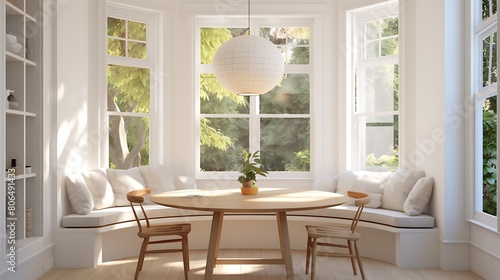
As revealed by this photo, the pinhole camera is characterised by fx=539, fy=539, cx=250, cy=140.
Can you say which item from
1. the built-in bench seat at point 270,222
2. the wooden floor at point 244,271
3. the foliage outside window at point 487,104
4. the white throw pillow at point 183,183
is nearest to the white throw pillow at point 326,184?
the built-in bench seat at point 270,222

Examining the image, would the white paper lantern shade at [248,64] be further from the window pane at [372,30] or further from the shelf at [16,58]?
the window pane at [372,30]

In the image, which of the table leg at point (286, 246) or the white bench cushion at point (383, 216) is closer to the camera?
the table leg at point (286, 246)

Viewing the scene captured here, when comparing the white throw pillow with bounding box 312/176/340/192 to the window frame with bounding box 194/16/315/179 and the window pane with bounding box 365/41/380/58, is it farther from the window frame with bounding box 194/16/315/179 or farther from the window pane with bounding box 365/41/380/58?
the window pane with bounding box 365/41/380/58

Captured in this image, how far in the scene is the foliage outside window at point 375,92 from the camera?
22.4 ft

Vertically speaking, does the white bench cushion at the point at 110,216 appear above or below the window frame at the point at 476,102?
below

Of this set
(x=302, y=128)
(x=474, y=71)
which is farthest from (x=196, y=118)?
(x=474, y=71)

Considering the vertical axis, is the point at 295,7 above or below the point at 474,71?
above

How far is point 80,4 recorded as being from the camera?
20.7 ft

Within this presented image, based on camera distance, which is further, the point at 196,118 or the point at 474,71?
the point at 196,118

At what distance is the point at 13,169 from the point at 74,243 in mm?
1130

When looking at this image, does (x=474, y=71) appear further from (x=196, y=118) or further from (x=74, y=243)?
(x=74, y=243)

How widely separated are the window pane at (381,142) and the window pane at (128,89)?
289cm

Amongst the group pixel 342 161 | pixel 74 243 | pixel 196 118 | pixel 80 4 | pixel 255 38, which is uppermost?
pixel 80 4

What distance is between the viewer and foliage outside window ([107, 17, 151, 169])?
6.88m
